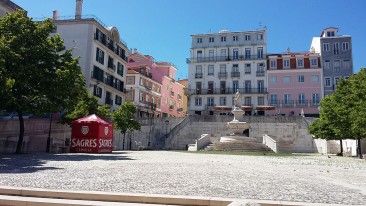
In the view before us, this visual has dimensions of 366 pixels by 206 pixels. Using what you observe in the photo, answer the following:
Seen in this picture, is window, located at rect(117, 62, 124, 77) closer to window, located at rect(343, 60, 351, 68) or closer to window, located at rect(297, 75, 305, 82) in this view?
window, located at rect(297, 75, 305, 82)

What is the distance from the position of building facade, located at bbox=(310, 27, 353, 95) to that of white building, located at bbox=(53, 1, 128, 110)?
3641cm

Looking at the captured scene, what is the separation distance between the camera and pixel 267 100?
6056 centimetres

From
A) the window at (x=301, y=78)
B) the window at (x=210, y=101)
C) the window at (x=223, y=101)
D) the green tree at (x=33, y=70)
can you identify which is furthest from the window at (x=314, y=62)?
the green tree at (x=33, y=70)

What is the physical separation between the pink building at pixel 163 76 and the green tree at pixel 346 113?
3944 centimetres

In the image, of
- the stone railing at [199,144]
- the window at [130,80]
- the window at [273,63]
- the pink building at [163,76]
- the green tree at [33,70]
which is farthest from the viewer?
the pink building at [163,76]

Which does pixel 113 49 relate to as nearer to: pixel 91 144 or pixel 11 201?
pixel 91 144

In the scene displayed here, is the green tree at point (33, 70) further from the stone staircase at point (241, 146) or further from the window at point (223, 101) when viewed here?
the window at point (223, 101)

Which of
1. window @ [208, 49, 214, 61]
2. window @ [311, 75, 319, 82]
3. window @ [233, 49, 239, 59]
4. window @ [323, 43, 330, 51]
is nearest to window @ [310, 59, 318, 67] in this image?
window @ [311, 75, 319, 82]

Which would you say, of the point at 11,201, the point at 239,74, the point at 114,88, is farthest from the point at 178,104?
the point at 11,201

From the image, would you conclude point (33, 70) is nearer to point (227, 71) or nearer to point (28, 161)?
point (28, 161)

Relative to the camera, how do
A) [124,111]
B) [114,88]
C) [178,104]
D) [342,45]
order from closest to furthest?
[124,111] → [114,88] → [342,45] → [178,104]

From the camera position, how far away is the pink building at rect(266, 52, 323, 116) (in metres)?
58.9

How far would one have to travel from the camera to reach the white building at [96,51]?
43.4m

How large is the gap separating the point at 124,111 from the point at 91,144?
40.9 feet
